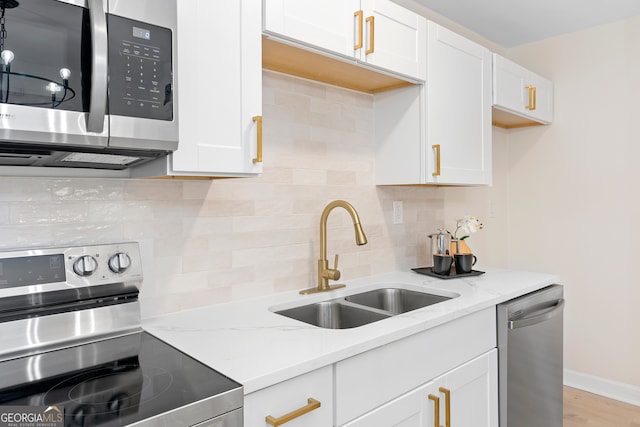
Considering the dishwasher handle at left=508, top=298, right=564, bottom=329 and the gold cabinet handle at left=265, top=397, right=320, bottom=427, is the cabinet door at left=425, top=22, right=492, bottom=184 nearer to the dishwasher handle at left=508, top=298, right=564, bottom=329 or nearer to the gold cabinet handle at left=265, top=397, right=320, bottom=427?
the dishwasher handle at left=508, top=298, right=564, bottom=329

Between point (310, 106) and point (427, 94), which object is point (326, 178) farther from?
point (427, 94)

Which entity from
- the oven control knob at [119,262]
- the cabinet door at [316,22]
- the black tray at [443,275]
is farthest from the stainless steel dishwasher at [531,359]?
the oven control knob at [119,262]

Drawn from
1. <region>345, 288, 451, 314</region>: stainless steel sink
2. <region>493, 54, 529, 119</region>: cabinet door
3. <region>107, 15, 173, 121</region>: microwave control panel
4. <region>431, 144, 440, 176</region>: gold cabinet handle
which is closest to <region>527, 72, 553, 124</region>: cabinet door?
<region>493, 54, 529, 119</region>: cabinet door

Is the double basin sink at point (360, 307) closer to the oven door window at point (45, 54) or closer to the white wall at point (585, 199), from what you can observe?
the white wall at point (585, 199)

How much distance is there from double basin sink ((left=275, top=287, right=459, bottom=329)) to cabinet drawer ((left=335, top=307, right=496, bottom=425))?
17cm

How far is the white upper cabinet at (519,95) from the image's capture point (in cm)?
252

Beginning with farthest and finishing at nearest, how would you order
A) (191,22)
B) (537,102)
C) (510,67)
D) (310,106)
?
(537,102), (510,67), (310,106), (191,22)

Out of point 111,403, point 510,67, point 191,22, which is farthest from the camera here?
point 510,67

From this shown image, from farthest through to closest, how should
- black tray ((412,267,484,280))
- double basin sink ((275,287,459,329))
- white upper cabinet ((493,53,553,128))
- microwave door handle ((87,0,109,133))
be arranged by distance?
white upper cabinet ((493,53,553,128))
black tray ((412,267,484,280))
double basin sink ((275,287,459,329))
microwave door handle ((87,0,109,133))

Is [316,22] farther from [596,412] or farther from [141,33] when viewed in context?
[596,412]

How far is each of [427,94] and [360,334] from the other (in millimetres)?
1255

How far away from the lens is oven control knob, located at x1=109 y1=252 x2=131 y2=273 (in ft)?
4.32

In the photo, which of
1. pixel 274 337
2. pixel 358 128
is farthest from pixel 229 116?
pixel 358 128

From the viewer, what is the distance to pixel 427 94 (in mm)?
2080
